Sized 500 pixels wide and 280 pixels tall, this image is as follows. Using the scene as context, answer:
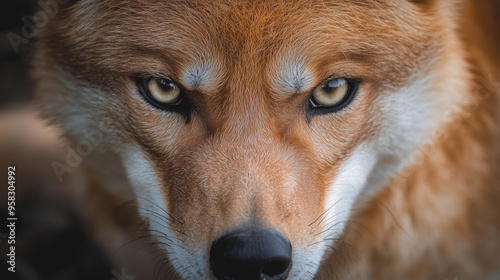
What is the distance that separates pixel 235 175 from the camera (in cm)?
193

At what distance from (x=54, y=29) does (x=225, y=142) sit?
119 centimetres

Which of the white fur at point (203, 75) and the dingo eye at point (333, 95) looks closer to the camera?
the white fur at point (203, 75)

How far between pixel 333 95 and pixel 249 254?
91cm

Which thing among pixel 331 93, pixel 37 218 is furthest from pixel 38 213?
pixel 331 93

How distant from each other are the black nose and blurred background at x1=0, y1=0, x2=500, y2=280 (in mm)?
1828

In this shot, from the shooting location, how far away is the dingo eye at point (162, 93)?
212 centimetres

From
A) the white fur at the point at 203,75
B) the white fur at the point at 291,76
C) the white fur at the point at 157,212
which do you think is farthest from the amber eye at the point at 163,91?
the white fur at the point at 291,76

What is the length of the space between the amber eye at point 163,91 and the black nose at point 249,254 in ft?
2.43

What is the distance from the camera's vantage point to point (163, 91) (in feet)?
7.04

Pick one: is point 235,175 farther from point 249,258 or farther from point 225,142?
point 249,258

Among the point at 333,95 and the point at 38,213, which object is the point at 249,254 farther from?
the point at 38,213

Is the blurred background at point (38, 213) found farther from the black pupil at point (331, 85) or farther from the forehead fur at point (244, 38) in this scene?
the black pupil at point (331, 85)

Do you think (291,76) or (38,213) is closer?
(291,76)

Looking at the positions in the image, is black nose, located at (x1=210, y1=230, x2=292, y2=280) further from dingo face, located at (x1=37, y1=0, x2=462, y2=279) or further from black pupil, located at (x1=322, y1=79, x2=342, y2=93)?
black pupil, located at (x1=322, y1=79, x2=342, y2=93)
